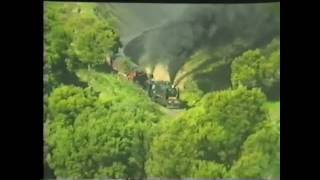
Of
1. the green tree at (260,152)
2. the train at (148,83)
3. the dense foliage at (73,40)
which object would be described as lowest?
the green tree at (260,152)

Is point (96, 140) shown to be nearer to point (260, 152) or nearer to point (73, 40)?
point (73, 40)

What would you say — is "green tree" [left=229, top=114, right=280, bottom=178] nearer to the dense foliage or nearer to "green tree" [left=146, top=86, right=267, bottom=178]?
"green tree" [left=146, top=86, right=267, bottom=178]

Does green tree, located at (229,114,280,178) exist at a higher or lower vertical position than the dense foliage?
lower

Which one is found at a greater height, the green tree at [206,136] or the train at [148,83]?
the train at [148,83]

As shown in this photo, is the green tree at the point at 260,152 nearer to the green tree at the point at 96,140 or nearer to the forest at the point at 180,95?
the forest at the point at 180,95

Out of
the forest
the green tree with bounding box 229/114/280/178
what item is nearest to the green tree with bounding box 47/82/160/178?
the forest

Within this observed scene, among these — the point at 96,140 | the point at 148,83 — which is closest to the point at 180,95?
the point at 148,83

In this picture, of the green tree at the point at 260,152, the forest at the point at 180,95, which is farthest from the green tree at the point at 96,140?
the green tree at the point at 260,152
